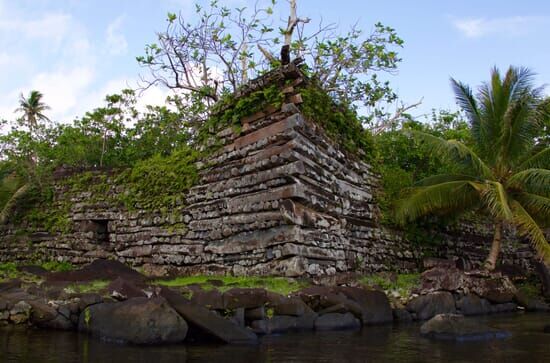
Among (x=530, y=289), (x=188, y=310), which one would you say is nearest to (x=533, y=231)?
(x=530, y=289)

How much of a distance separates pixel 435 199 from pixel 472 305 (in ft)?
10.2

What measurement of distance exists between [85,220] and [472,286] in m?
9.42

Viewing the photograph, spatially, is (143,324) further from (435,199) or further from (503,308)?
(435,199)

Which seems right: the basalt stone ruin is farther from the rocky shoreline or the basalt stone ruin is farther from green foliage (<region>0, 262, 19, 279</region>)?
green foliage (<region>0, 262, 19, 279</region>)

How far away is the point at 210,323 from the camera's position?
5824 mm

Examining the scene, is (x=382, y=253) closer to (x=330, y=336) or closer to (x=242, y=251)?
(x=242, y=251)

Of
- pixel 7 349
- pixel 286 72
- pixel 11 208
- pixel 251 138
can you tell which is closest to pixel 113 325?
pixel 7 349

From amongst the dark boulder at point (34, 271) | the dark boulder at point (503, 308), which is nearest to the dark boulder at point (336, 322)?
A: the dark boulder at point (503, 308)

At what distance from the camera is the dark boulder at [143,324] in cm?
560

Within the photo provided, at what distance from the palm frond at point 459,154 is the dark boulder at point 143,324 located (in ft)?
31.3

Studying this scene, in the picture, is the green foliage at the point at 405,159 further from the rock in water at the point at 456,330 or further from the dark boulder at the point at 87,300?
the dark boulder at the point at 87,300

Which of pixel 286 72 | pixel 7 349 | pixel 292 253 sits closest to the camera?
pixel 7 349

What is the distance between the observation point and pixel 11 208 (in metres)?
14.8

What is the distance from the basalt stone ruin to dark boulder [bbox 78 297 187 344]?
3.46 meters
